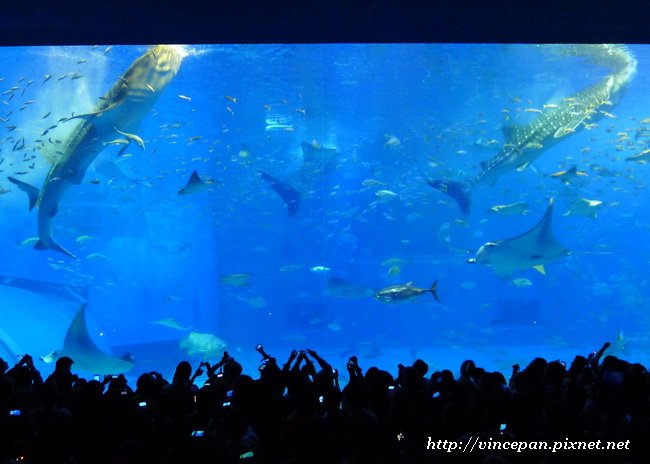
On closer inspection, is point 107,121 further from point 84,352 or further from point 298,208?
point 298,208

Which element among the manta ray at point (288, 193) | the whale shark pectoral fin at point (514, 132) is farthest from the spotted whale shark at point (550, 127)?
the manta ray at point (288, 193)

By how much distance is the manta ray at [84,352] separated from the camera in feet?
27.5

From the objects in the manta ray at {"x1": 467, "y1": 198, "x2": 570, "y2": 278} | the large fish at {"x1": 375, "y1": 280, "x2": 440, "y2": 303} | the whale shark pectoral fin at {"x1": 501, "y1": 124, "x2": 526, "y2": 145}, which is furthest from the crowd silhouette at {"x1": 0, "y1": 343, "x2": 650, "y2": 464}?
the whale shark pectoral fin at {"x1": 501, "y1": 124, "x2": 526, "y2": 145}

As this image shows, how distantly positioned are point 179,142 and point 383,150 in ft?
31.5

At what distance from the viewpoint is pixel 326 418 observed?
263cm

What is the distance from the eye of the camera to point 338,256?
19.6 meters

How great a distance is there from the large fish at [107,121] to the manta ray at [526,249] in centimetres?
679

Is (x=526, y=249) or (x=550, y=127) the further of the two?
(x=550, y=127)

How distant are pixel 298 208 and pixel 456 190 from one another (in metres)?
5.26

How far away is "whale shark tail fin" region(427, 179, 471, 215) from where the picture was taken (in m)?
13.4

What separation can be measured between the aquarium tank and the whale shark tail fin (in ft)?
0.19

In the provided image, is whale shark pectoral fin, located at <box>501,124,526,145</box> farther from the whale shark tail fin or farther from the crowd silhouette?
the crowd silhouette

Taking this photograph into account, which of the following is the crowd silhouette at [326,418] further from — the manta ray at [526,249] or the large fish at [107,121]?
the manta ray at [526,249]

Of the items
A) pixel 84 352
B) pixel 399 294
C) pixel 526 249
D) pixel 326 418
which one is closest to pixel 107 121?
pixel 84 352
